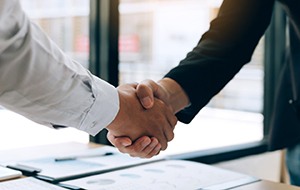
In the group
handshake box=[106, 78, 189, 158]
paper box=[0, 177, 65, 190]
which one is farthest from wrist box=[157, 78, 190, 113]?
paper box=[0, 177, 65, 190]

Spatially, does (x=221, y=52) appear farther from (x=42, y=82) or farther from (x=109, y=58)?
(x=42, y=82)

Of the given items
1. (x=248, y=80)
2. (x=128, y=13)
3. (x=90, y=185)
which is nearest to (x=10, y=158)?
(x=90, y=185)

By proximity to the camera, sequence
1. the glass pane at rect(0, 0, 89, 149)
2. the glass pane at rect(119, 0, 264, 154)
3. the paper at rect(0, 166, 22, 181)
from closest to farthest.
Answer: the paper at rect(0, 166, 22, 181) → the glass pane at rect(0, 0, 89, 149) → the glass pane at rect(119, 0, 264, 154)

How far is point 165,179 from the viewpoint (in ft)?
3.92

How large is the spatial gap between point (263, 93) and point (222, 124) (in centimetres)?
36

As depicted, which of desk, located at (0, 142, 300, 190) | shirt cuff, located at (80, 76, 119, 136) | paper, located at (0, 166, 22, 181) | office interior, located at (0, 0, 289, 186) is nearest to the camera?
shirt cuff, located at (80, 76, 119, 136)

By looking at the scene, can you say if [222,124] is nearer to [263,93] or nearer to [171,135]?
[263,93]

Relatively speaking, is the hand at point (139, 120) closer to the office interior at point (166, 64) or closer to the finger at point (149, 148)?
the finger at point (149, 148)

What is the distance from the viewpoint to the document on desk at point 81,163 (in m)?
1.21

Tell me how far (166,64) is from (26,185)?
4.60 ft

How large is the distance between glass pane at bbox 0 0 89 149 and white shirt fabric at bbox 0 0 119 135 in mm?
772

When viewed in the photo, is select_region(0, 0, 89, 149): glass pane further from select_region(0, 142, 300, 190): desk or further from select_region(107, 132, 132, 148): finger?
select_region(107, 132, 132, 148): finger

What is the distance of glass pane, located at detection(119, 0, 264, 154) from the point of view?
7.42 feet

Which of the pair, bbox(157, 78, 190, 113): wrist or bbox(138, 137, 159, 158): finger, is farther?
bbox(157, 78, 190, 113): wrist
